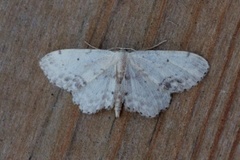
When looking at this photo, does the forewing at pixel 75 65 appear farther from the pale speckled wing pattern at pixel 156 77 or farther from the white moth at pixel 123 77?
the pale speckled wing pattern at pixel 156 77

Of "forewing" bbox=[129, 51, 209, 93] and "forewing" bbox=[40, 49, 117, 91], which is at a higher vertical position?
"forewing" bbox=[129, 51, 209, 93]

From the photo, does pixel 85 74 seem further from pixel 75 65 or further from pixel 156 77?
pixel 156 77

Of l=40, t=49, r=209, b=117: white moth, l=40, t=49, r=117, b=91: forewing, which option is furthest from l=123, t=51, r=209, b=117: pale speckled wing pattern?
l=40, t=49, r=117, b=91: forewing

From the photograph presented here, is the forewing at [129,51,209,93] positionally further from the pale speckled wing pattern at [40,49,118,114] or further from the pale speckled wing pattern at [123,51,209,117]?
the pale speckled wing pattern at [40,49,118,114]

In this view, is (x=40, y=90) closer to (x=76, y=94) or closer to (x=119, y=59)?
(x=76, y=94)

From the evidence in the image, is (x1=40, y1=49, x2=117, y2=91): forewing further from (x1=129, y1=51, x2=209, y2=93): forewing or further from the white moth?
(x1=129, y1=51, x2=209, y2=93): forewing

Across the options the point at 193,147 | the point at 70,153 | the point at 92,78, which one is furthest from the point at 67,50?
the point at 193,147

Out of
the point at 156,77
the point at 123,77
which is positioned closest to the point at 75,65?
the point at 123,77
